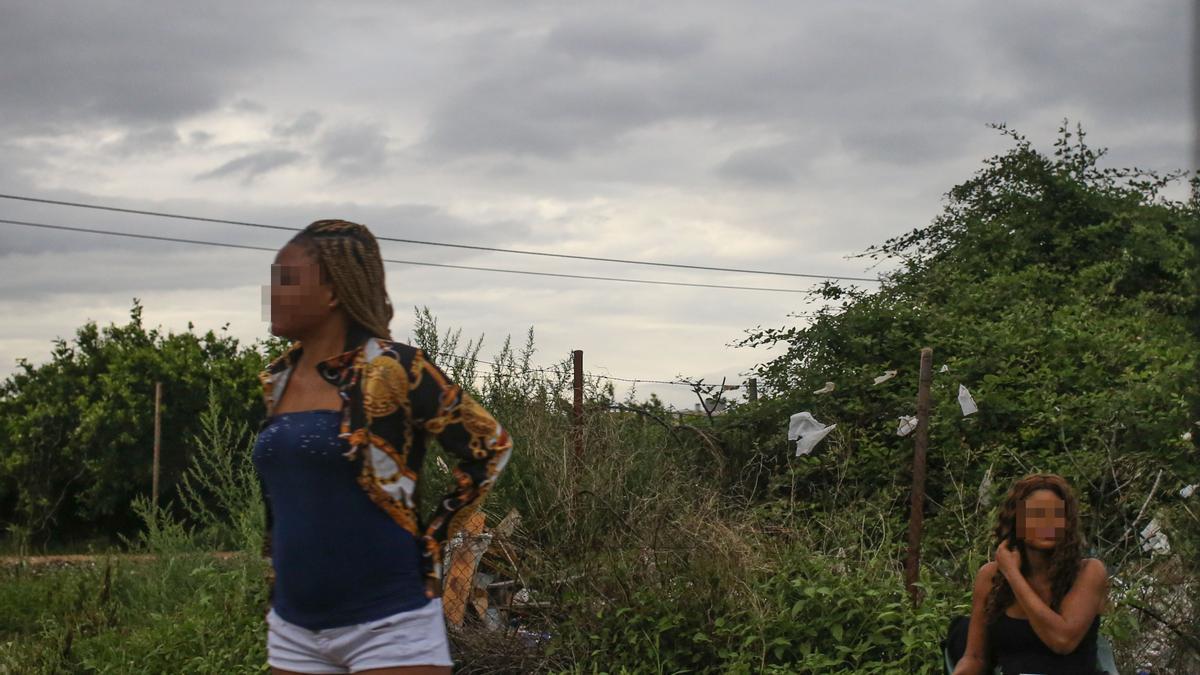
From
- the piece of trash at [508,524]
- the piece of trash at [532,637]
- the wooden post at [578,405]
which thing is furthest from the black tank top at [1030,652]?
the wooden post at [578,405]

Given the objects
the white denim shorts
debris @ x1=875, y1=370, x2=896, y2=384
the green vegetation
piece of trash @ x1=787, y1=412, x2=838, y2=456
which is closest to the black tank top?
the green vegetation

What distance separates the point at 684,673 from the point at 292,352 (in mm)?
3623

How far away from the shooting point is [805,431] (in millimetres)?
8961

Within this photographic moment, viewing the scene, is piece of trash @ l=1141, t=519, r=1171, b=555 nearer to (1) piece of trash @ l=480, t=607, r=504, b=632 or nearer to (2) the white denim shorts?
(1) piece of trash @ l=480, t=607, r=504, b=632

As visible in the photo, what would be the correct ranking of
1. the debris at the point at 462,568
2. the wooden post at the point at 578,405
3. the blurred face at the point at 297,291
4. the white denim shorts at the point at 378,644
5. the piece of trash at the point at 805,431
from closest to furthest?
the white denim shorts at the point at 378,644 → the blurred face at the point at 297,291 → the debris at the point at 462,568 → the wooden post at the point at 578,405 → the piece of trash at the point at 805,431

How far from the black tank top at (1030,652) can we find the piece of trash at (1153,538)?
3.17 m

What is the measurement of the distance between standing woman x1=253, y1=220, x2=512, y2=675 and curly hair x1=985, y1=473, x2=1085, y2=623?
200cm

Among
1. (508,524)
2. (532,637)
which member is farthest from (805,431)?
(532,637)

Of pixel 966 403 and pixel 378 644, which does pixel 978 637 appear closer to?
pixel 378 644

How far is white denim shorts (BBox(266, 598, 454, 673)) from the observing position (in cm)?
248

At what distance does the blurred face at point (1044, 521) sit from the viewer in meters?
3.90

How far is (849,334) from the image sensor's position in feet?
34.6

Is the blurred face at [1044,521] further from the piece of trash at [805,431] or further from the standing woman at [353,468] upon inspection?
the piece of trash at [805,431]

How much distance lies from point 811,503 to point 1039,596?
4.84 metres
